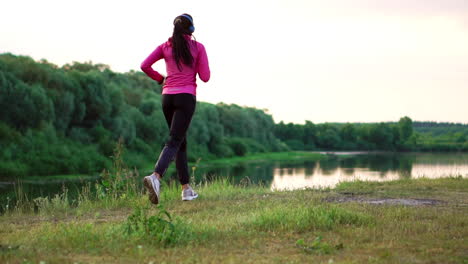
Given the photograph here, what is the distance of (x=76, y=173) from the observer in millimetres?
37969

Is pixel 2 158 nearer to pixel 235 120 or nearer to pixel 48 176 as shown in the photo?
pixel 48 176

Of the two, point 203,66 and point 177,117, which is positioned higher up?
point 203,66

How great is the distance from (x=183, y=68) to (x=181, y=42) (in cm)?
35

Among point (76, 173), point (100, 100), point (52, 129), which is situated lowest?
point (76, 173)

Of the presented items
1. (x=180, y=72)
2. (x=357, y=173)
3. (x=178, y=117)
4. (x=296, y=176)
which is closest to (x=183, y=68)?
(x=180, y=72)

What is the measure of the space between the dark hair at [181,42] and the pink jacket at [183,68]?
0.07 m

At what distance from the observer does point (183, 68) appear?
660 centimetres

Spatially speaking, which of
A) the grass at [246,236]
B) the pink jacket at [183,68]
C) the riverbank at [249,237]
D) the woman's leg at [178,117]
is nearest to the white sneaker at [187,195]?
the grass at [246,236]

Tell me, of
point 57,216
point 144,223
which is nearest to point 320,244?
point 144,223

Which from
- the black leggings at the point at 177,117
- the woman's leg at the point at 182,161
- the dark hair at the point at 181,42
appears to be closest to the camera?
the black leggings at the point at 177,117

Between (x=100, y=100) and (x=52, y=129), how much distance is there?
23.2 feet

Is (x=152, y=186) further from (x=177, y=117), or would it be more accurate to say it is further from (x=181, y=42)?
(x=181, y=42)

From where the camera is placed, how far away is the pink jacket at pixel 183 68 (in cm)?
661

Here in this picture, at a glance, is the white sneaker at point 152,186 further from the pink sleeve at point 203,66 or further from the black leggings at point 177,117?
the pink sleeve at point 203,66
